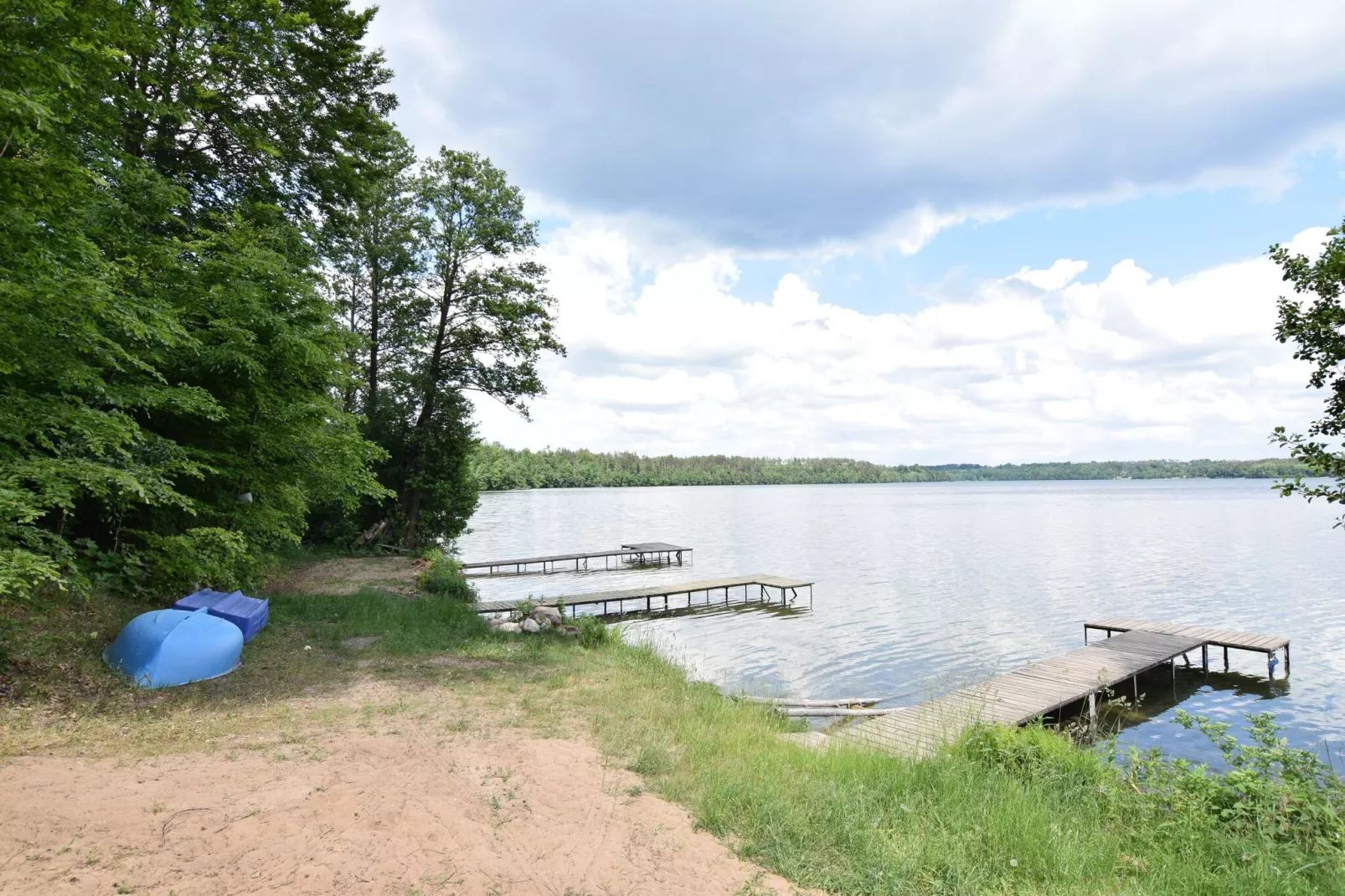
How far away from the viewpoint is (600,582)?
2981cm

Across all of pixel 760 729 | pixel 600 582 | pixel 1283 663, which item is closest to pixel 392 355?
pixel 600 582

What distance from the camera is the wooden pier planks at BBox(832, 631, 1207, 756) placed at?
31.7ft

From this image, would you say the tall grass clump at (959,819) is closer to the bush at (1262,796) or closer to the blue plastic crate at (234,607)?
the bush at (1262,796)

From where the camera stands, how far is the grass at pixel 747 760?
4785mm

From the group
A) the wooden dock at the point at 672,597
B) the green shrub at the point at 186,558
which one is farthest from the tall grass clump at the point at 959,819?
the wooden dock at the point at 672,597

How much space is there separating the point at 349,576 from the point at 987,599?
2097 cm

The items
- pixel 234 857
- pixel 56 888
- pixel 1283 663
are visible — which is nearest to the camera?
pixel 56 888

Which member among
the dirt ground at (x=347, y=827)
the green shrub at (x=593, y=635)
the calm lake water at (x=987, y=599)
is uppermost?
the dirt ground at (x=347, y=827)

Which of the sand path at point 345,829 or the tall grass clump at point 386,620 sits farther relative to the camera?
the tall grass clump at point 386,620

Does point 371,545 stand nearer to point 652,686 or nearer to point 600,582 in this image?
point 600,582

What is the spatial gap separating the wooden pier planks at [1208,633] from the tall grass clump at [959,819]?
1210 centimetres

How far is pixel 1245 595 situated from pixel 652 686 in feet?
85.3

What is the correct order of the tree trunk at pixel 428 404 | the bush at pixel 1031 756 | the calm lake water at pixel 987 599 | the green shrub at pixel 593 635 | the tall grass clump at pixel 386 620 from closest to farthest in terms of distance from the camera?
the bush at pixel 1031 756 → the tall grass clump at pixel 386 620 → the green shrub at pixel 593 635 → the calm lake water at pixel 987 599 → the tree trunk at pixel 428 404

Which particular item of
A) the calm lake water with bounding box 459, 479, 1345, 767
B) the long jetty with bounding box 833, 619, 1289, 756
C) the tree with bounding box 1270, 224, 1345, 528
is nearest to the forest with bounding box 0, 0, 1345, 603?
the tree with bounding box 1270, 224, 1345, 528
